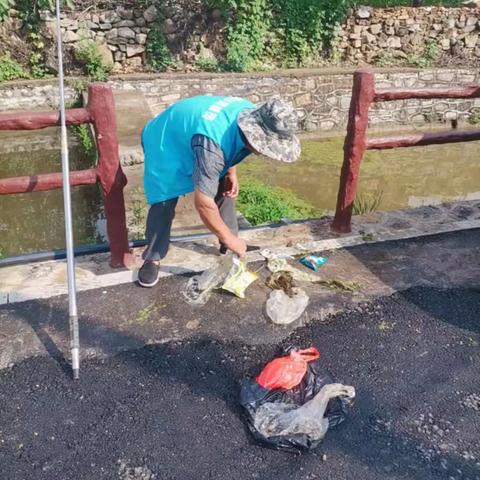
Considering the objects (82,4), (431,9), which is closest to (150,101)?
(82,4)

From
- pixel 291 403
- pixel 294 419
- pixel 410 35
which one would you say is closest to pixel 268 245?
pixel 291 403

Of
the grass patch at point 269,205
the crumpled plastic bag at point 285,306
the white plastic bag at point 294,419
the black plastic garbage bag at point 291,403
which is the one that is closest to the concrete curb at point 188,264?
the crumpled plastic bag at point 285,306

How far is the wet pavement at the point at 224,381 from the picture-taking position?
2365 millimetres

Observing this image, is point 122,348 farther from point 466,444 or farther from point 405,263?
point 405,263

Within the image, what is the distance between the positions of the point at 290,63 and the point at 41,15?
508 cm

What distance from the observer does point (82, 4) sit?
1038 cm

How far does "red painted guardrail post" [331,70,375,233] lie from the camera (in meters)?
3.91

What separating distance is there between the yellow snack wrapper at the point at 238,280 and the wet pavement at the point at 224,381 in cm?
8

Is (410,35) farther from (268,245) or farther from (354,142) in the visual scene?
(268,245)

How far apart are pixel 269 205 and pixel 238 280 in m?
3.47

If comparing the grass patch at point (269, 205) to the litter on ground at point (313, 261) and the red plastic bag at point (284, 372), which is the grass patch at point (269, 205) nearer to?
the litter on ground at point (313, 261)

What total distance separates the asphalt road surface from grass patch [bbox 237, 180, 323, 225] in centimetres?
Answer: 331

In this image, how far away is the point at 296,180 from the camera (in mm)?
8703

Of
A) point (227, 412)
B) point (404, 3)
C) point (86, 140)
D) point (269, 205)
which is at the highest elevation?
point (404, 3)
